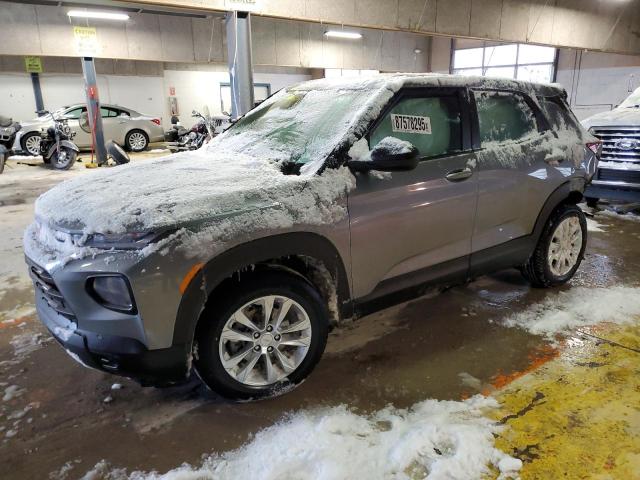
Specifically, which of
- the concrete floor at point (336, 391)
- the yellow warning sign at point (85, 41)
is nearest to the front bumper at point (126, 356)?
the concrete floor at point (336, 391)

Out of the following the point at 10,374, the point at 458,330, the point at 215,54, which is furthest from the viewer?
the point at 215,54

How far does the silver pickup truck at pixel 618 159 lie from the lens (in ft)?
20.0

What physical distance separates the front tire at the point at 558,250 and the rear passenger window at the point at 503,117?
30.4 inches

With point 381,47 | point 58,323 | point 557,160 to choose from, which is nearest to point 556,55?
point 381,47

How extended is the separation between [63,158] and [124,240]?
11.3 m

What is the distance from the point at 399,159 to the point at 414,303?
64.0 inches

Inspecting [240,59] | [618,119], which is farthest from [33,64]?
[618,119]

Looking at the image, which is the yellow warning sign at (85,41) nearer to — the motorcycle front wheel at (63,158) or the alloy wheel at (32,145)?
the motorcycle front wheel at (63,158)

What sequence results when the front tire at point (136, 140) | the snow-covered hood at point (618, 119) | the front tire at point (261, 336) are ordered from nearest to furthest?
the front tire at point (261, 336)
the snow-covered hood at point (618, 119)
the front tire at point (136, 140)

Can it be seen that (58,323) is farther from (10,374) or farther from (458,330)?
(458,330)

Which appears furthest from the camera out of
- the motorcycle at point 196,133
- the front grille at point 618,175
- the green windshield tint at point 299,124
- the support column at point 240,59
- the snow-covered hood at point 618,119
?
the motorcycle at point 196,133

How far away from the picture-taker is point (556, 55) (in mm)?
19109

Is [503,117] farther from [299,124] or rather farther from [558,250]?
[299,124]

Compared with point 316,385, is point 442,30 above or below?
above
